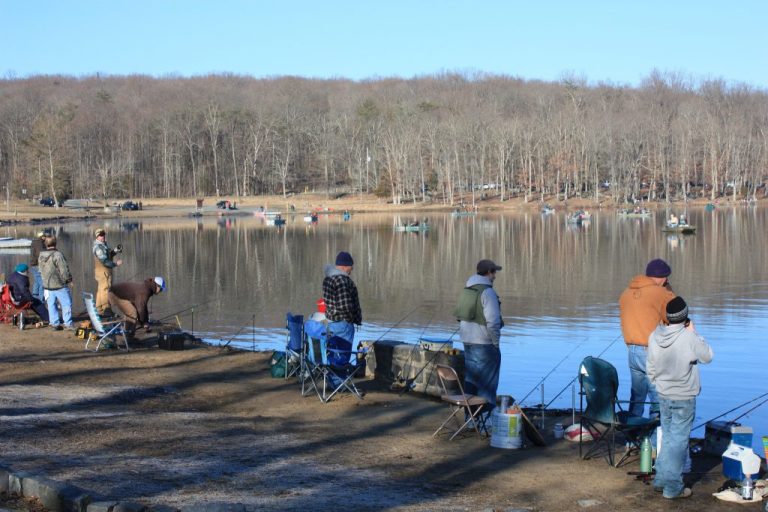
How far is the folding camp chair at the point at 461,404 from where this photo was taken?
9.16 meters

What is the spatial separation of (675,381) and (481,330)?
272 cm

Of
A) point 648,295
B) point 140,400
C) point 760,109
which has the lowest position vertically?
point 140,400

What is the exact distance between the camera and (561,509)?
7332 mm

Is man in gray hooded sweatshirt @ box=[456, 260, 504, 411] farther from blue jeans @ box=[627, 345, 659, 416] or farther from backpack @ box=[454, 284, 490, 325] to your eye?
blue jeans @ box=[627, 345, 659, 416]

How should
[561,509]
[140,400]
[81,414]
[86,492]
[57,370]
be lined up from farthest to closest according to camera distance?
[57,370] < [140,400] < [81,414] < [561,509] < [86,492]

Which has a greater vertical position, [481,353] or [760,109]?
[760,109]

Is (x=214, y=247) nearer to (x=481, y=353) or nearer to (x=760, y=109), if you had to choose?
(x=481, y=353)

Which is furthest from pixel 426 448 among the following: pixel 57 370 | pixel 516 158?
pixel 516 158

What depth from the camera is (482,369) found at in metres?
10.0

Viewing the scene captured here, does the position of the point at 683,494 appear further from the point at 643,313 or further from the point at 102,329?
the point at 102,329

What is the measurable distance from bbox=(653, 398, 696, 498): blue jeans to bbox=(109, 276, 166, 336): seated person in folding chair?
31.4 ft

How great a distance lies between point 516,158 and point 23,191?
171ft

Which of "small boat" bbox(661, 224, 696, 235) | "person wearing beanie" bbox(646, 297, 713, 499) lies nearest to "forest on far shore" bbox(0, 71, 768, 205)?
"small boat" bbox(661, 224, 696, 235)

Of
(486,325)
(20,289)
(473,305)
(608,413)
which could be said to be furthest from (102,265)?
(608,413)
